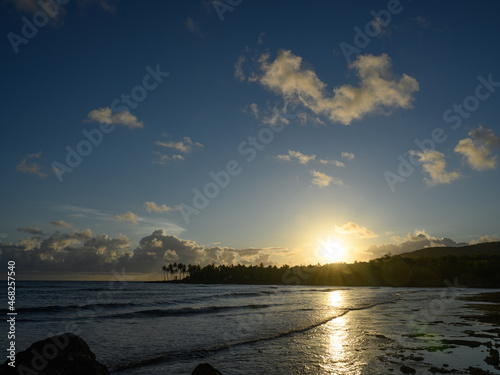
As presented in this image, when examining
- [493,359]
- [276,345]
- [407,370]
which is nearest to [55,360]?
[276,345]

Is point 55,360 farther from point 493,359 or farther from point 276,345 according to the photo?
point 493,359

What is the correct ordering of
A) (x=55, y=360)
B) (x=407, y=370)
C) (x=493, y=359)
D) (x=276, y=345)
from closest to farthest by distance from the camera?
(x=55, y=360), (x=407, y=370), (x=493, y=359), (x=276, y=345)

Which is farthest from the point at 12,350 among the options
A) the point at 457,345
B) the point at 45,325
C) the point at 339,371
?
the point at 457,345

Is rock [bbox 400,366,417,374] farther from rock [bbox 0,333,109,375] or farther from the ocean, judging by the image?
rock [bbox 0,333,109,375]

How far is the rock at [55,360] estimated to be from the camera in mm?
10242

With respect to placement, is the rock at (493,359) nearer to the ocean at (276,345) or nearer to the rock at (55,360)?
the ocean at (276,345)

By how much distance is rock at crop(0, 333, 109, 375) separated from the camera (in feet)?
33.6

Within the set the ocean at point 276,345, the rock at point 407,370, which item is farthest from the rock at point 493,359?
the rock at point 407,370

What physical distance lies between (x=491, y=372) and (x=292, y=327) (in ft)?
55.0

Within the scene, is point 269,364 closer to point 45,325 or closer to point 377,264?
point 45,325

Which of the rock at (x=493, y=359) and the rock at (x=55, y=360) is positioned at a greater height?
the rock at (x=55, y=360)

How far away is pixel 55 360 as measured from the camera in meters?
10.5

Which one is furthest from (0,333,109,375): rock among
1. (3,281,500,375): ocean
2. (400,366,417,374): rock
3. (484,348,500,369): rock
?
(484,348,500,369): rock

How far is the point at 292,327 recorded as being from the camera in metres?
27.0
